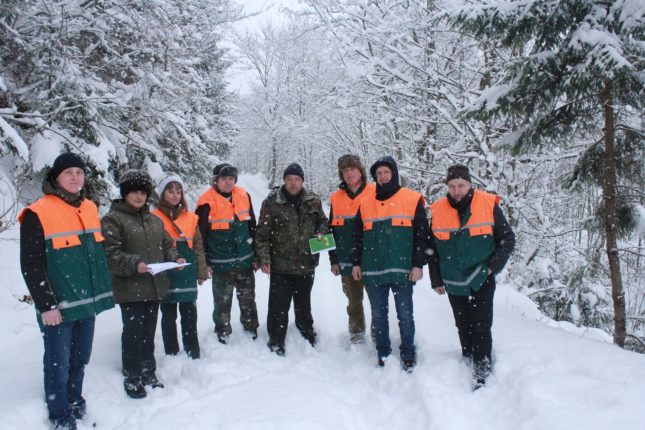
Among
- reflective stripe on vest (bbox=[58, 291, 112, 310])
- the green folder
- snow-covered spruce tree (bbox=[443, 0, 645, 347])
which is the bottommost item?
reflective stripe on vest (bbox=[58, 291, 112, 310])

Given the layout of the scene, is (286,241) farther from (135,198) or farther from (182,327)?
(135,198)

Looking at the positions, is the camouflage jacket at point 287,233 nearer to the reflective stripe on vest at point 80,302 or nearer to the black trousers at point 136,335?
the black trousers at point 136,335

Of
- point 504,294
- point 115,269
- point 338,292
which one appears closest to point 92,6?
point 115,269

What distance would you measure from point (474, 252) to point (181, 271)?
2.91 metres

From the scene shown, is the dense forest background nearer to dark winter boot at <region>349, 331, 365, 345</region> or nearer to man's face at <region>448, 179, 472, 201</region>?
man's face at <region>448, 179, 472, 201</region>

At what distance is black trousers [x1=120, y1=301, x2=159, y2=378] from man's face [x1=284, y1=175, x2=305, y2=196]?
1.82 meters

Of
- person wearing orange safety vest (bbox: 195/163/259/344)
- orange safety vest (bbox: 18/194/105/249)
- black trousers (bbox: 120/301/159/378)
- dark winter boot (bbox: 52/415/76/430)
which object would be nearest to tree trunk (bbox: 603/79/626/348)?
person wearing orange safety vest (bbox: 195/163/259/344)

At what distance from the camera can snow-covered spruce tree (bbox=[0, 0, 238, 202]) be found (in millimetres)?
5891

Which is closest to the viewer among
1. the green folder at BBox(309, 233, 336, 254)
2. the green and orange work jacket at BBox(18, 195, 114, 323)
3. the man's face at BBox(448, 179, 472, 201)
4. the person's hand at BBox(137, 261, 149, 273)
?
the green and orange work jacket at BBox(18, 195, 114, 323)

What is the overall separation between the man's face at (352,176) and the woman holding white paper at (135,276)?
2.13 m

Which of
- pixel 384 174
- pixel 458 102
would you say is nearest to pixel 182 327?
pixel 384 174

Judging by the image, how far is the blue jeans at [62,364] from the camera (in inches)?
122

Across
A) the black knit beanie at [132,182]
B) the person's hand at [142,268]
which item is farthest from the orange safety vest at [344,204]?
the person's hand at [142,268]

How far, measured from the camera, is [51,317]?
2988mm
